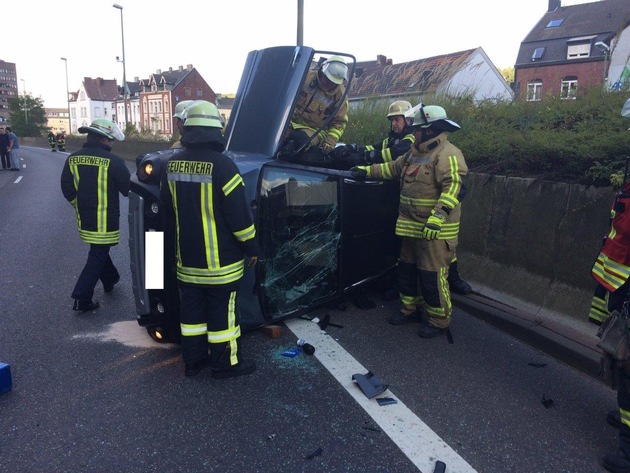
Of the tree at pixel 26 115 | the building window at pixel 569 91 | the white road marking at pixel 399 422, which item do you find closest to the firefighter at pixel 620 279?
the white road marking at pixel 399 422

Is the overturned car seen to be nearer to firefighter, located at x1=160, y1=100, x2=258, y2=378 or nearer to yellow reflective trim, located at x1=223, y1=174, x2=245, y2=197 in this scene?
firefighter, located at x1=160, y1=100, x2=258, y2=378

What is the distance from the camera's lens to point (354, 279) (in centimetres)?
462

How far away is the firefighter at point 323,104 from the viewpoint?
456 centimetres

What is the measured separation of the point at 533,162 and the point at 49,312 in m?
4.81

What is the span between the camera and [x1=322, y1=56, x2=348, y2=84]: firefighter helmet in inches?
179

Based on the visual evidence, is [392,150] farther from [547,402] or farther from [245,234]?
[547,402]

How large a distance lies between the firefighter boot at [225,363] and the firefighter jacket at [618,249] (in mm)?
2239

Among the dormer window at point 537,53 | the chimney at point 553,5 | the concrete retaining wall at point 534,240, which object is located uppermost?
the chimney at point 553,5

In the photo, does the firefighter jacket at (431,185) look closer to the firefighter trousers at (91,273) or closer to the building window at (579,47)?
the firefighter trousers at (91,273)

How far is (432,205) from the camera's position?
165 inches

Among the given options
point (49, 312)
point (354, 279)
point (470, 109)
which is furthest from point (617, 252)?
point (470, 109)

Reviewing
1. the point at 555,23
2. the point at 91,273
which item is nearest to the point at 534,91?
the point at 91,273

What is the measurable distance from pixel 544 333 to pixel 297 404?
2.12 meters

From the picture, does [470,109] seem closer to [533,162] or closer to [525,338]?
[533,162]
